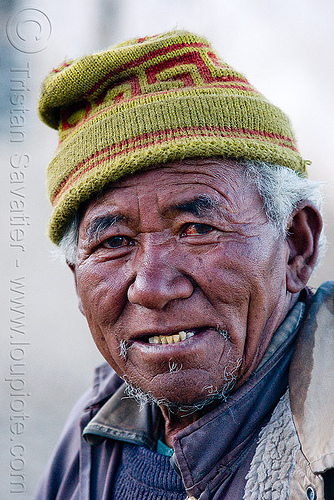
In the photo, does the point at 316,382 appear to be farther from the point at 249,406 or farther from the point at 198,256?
the point at 198,256

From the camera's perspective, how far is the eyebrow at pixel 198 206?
6.28 ft

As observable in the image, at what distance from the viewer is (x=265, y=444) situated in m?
1.73

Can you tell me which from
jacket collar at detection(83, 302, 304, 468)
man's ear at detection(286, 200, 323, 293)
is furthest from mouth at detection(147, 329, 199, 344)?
man's ear at detection(286, 200, 323, 293)

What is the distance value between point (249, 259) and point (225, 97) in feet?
1.99

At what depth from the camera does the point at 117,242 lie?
2072 mm

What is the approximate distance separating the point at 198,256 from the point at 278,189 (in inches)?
16.3

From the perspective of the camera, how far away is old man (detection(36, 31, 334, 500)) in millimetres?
1838

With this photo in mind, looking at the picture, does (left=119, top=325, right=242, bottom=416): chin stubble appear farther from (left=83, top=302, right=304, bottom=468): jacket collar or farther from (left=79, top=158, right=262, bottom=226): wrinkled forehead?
(left=79, top=158, right=262, bottom=226): wrinkled forehead

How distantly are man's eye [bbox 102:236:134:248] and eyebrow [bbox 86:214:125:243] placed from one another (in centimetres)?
5

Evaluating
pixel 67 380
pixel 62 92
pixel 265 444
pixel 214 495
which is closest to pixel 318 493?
pixel 265 444

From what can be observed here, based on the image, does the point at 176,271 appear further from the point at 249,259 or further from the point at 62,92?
the point at 62,92

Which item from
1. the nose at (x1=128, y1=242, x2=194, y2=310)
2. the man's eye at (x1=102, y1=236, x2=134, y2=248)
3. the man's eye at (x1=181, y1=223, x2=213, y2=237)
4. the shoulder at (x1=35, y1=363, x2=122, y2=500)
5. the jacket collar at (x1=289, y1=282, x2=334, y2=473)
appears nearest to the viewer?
the jacket collar at (x1=289, y1=282, x2=334, y2=473)

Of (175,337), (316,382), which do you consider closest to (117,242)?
(175,337)

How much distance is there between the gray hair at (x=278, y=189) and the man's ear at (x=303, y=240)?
0.04 metres
